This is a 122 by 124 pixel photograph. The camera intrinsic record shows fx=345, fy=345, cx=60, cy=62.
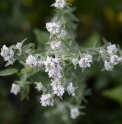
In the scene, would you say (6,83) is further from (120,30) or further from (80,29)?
(120,30)

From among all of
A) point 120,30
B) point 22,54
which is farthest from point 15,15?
point 22,54

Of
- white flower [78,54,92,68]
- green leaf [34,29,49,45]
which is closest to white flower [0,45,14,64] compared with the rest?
white flower [78,54,92,68]

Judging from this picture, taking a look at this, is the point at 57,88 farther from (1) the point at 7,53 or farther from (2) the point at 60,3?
(2) the point at 60,3

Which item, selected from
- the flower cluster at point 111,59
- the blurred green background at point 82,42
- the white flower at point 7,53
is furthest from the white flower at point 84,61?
the blurred green background at point 82,42

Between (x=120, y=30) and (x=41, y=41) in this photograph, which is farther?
(x=120, y=30)

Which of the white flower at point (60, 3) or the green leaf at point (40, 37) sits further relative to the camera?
the green leaf at point (40, 37)

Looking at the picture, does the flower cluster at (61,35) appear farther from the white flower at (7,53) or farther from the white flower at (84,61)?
the white flower at (7,53)

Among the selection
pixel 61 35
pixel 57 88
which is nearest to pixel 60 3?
pixel 61 35

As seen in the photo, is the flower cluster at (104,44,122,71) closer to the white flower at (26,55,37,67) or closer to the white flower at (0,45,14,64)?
the white flower at (26,55,37,67)
